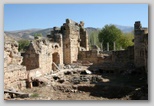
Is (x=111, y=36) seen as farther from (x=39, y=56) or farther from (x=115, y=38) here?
(x=39, y=56)

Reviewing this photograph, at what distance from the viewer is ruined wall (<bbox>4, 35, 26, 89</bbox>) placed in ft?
29.2

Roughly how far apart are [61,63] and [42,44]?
3.17 meters

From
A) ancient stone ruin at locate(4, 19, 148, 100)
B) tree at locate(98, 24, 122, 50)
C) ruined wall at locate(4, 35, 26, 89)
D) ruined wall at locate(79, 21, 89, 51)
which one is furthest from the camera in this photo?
tree at locate(98, 24, 122, 50)

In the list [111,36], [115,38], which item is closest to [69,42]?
[115,38]

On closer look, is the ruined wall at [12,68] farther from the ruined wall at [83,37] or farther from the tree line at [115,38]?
the tree line at [115,38]

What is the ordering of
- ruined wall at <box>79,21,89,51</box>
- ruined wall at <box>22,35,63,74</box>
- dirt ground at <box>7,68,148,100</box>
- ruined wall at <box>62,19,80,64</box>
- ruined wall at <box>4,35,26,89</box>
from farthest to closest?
ruined wall at <box>79,21,89,51</box> → ruined wall at <box>62,19,80,64</box> → ruined wall at <box>22,35,63,74</box> → dirt ground at <box>7,68,148,100</box> → ruined wall at <box>4,35,26,89</box>

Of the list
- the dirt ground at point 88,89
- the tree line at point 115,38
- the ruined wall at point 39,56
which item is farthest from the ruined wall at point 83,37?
the tree line at point 115,38

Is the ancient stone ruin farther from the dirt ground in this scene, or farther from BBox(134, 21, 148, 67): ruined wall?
the dirt ground

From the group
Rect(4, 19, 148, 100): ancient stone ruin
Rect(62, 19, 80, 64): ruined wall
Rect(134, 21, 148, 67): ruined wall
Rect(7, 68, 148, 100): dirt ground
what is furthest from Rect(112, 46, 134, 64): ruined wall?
Rect(7, 68, 148, 100): dirt ground

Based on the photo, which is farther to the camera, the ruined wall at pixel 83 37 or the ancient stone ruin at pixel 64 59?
the ruined wall at pixel 83 37

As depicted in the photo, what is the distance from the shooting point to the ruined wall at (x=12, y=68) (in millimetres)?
8898

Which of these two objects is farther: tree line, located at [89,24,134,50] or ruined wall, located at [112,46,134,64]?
tree line, located at [89,24,134,50]

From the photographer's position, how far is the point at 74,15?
919 cm

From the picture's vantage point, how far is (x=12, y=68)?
9.24m
